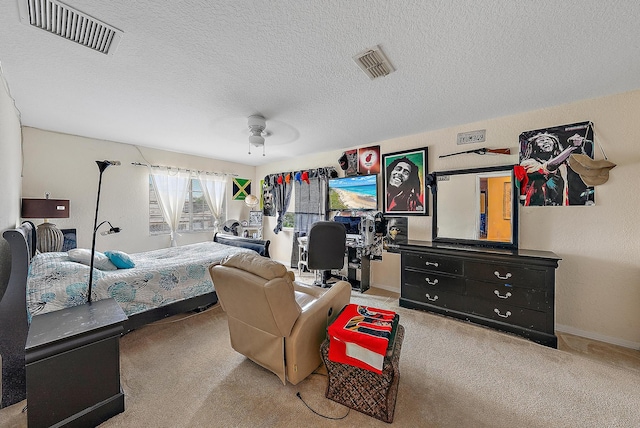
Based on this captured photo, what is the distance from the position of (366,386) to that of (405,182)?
9.23ft

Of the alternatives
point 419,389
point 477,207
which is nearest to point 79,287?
point 419,389

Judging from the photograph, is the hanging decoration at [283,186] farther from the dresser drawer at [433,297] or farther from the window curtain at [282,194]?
the dresser drawer at [433,297]

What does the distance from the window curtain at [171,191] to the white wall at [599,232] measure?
522 cm

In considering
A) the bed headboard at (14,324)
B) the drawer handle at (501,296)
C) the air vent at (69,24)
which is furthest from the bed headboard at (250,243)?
the drawer handle at (501,296)

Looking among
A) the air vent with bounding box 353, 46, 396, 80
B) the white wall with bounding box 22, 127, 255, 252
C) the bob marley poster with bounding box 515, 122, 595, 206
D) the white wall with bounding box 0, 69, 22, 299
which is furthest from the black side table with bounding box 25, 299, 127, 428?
the bob marley poster with bounding box 515, 122, 595, 206

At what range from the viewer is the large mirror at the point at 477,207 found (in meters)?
2.79

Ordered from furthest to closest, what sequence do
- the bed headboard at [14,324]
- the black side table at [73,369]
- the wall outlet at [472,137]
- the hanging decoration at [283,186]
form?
the hanging decoration at [283,186]
the wall outlet at [472,137]
the bed headboard at [14,324]
the black side table at [73,369]

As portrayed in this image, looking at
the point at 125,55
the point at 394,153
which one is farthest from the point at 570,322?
the point at 125,55

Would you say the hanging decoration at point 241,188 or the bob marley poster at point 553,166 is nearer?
the bob marley poster at point 553,166

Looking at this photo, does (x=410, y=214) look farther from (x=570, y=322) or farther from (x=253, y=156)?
(x=253, y=156)

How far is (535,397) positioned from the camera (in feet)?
5.40

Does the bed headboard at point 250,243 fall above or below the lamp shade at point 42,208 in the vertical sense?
below

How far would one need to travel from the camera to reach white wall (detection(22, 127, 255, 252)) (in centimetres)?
329

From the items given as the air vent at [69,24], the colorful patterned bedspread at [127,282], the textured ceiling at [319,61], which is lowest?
the colorful patterned bedspread at [127,282]
